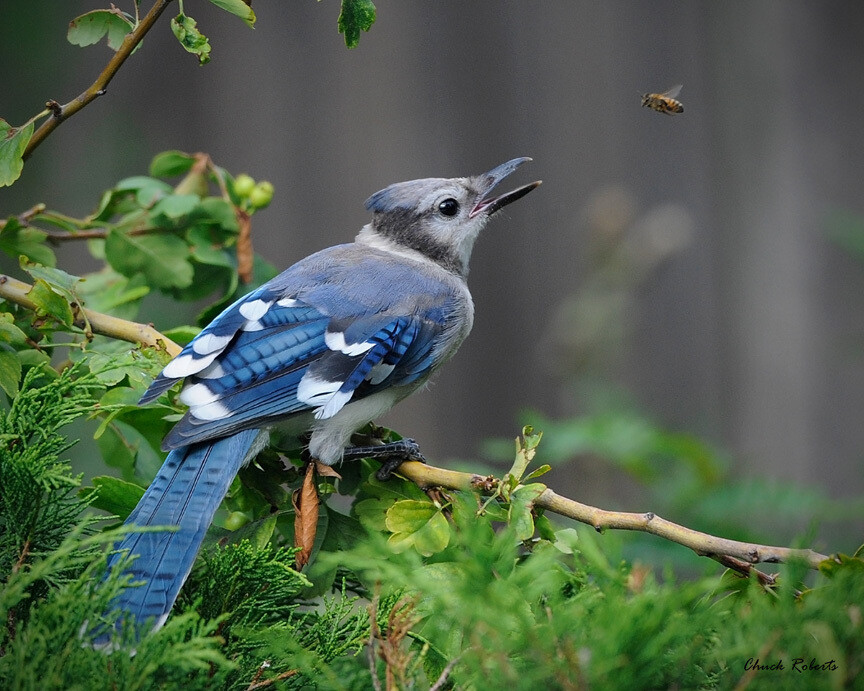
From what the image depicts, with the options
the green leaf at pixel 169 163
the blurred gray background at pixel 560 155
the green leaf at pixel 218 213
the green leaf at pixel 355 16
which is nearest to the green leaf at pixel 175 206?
the green leaf at pixel 218 213

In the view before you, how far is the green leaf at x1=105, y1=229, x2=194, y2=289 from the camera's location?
1038 millimetres

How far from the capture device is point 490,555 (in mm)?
534

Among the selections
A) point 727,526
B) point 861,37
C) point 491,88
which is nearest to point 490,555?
point 727,526

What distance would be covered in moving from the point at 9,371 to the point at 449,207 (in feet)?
2.64

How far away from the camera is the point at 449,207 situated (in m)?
1.42

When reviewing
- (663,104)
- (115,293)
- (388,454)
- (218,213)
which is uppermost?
(663,104)

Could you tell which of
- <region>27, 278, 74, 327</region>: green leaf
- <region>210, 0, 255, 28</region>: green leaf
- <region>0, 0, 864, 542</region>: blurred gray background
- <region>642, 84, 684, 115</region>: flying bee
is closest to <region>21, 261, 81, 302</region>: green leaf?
<region>27, 278, 74, 327</region>: green leaf

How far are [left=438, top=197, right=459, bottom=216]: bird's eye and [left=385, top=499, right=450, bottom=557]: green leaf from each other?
29.3 inches

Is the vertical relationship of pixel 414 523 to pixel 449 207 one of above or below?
below

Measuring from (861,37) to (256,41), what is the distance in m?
1.62

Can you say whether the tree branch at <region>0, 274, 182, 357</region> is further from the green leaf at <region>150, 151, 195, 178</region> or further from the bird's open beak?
the bird's open beak

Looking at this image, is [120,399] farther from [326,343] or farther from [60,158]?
[60,158]

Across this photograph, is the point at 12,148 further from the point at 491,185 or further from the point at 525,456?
the point at 491,185

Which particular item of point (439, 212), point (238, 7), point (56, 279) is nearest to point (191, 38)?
point (238, 7)
